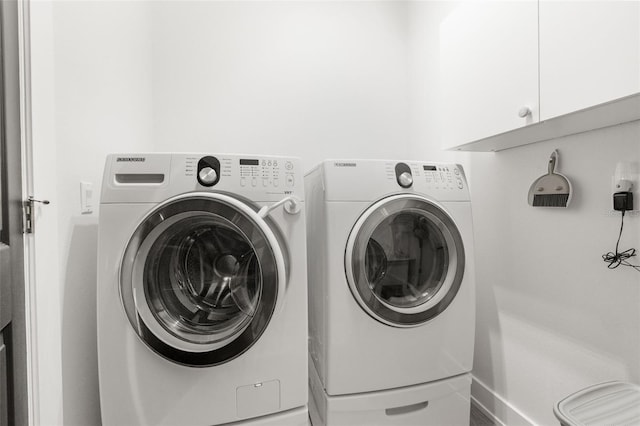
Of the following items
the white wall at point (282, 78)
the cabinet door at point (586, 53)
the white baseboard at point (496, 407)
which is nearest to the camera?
the cabinet door at point (586, 53)

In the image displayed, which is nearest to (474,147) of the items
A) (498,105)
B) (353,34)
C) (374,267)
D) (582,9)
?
(498,105)

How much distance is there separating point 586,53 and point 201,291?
1.33 m

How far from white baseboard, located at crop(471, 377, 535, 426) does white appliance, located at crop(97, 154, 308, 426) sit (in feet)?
3.20

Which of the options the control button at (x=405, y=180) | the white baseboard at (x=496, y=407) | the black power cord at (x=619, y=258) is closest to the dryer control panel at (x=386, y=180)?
the control button at (x=405, y=180)

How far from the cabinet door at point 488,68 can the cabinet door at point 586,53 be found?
0.05m

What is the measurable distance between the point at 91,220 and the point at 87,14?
760mm

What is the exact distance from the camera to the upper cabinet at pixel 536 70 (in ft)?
2.40

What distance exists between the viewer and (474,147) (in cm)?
135

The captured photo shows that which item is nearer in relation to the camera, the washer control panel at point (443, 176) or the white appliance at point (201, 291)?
the white appliance at point (201, 291)

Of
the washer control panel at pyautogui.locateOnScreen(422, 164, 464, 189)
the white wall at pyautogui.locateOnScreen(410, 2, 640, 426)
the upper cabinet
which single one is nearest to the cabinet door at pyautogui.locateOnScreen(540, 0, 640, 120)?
the upper cabinet

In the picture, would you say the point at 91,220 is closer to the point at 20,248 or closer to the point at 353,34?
the point at 20,248

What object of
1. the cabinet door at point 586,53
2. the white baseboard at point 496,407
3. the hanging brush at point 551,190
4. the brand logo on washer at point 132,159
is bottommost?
the white baseboard at point 496,407

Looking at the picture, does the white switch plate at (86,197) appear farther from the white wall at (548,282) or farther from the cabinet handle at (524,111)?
the white wall at (548,282)

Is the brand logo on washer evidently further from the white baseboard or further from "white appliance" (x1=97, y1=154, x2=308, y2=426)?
the white baseboard
